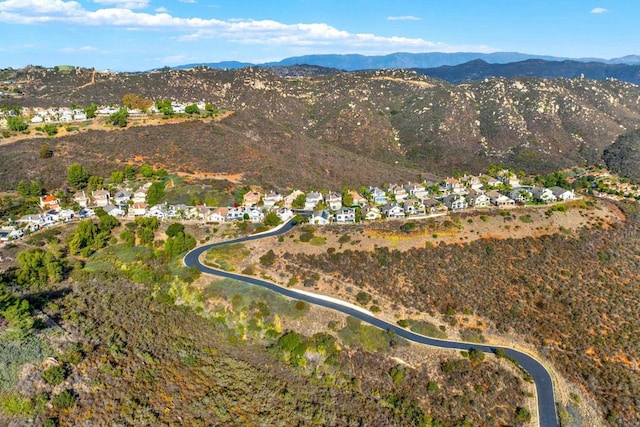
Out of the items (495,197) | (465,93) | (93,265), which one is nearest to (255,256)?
(93,265)

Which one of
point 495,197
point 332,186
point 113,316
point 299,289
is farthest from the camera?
point 332,186

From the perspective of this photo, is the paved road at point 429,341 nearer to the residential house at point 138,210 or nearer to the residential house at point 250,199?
the residential house at point 250,199

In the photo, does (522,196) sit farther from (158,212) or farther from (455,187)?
(158,212)

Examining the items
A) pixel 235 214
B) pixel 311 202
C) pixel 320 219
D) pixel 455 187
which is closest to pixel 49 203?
pixel 235 214

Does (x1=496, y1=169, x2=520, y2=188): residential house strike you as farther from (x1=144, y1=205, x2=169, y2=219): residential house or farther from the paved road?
(x1=144, y1=205, x2=169, y2=219): residential house

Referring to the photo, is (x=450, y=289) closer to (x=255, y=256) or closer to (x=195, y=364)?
(x=255, y=256)

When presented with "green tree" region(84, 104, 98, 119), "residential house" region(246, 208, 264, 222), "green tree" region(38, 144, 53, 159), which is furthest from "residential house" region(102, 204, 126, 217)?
"green tree" region(84, 104, 98, 119)
